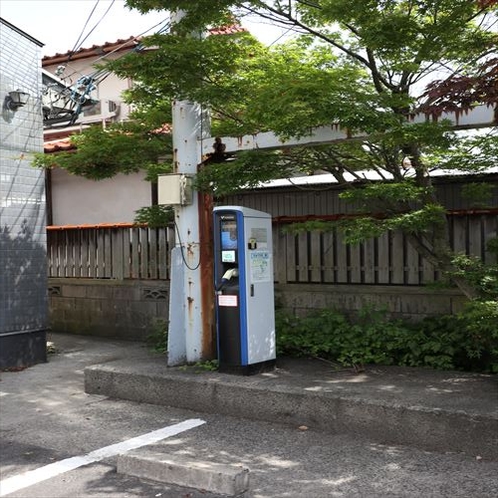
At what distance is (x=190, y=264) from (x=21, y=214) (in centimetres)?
294

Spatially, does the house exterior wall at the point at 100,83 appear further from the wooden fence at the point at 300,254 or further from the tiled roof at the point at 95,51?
the wooden fence at the point at 300,254

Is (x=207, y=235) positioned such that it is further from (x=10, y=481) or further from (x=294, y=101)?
Result: (x=10, y=481)

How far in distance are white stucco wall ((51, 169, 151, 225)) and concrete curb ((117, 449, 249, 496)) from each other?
7.20m

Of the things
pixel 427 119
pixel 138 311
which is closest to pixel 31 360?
pixel 138 311

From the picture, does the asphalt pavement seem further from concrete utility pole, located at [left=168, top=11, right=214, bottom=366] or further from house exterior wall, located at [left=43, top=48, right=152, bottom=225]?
house exterior wall, located at [left=43, top=48, right=152, bottom=225]

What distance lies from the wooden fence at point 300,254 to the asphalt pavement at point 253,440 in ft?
4.83

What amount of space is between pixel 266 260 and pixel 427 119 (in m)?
2.23

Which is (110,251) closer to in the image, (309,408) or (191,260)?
(191,260)

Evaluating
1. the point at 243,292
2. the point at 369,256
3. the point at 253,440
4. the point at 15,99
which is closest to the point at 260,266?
the point at 243,292

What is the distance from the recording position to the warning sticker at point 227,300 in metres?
6.67

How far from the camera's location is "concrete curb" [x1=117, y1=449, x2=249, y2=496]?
14.4 ft

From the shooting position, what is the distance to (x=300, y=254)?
27.9 ft

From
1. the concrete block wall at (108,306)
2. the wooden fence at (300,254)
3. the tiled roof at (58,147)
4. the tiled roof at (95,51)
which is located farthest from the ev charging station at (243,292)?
the tiled roof at (95,51)

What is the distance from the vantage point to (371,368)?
267 inches
